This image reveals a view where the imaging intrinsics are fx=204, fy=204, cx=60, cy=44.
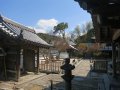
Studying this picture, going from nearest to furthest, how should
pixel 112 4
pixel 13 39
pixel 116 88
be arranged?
pixel 112 4 → pixel 116 88 → pixel 13 39

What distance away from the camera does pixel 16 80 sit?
13930mm

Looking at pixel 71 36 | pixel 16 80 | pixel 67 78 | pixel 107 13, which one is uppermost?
pixel 71 36

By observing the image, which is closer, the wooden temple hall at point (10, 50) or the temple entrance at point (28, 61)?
the wooden temple hall at point (10, 50)

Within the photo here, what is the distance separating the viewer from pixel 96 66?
2344 cm

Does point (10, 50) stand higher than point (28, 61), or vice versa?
point (10, 50)

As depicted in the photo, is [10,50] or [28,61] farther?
[28,61]

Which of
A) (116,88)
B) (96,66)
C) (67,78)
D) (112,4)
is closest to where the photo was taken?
(112,4)

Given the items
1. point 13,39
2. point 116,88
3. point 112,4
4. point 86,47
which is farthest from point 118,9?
point 86,47

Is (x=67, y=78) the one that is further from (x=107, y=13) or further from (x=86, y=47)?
(x=86, y=47)

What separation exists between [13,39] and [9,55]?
5.42 feet

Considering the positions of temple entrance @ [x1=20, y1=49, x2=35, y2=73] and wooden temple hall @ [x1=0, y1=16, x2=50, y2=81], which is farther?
temple entrance @ [x1=20, y1=49, x2=35, y2=73]

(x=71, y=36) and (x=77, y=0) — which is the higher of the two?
(x=71, y=36)

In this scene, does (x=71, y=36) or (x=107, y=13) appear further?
(x=71, y=36)

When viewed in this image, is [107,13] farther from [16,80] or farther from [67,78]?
[16,80]
